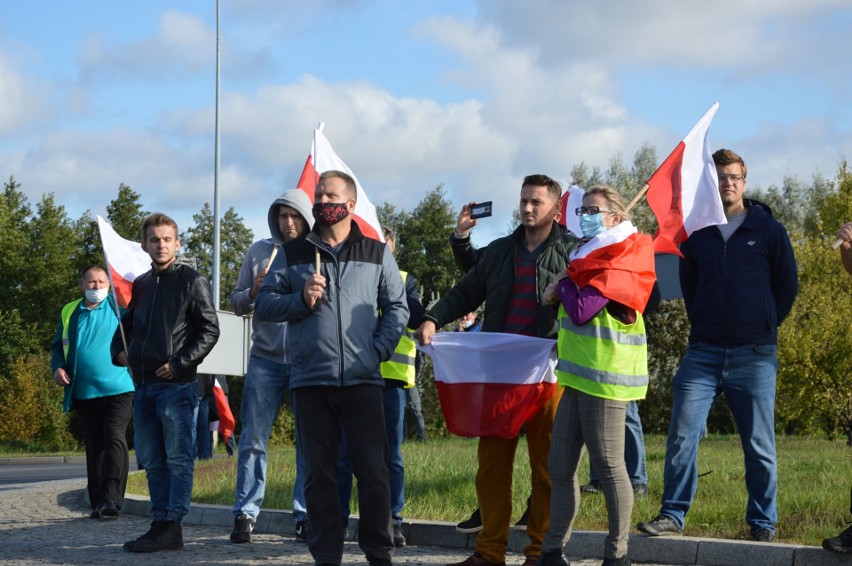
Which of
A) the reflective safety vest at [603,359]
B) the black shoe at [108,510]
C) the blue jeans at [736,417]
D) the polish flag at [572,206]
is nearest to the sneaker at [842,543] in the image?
the blue jeans at [736,417]

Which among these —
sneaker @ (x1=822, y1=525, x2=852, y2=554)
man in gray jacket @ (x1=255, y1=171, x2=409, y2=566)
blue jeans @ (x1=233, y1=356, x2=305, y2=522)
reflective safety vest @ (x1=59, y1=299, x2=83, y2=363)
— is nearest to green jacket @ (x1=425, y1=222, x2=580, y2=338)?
man in gray jacket @ (x1=255, y1=171, x2=409, y2=566)

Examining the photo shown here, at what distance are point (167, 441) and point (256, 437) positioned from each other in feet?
1.97

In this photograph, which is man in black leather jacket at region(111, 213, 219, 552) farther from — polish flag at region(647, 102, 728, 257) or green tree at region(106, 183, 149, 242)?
green tree at region(106, 183, 149, 242)

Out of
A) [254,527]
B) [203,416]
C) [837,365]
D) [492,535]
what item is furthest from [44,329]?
[492,535]

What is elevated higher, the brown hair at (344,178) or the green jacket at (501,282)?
Result: the brown hair at (344,178)

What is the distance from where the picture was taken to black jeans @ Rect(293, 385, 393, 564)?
615 cm

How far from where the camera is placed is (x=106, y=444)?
32.2 ft

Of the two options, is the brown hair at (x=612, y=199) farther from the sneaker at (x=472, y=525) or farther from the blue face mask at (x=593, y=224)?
the sneaker at (x=472, y=525)

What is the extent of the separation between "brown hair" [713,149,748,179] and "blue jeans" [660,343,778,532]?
3.97ft

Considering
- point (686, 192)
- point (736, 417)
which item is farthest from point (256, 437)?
point (686, 192)

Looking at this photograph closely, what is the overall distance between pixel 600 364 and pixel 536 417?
0.81 meters

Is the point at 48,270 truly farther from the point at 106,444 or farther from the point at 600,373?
the point at 600,373

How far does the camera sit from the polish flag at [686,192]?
23.5ft

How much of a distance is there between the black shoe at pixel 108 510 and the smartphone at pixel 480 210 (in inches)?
173
